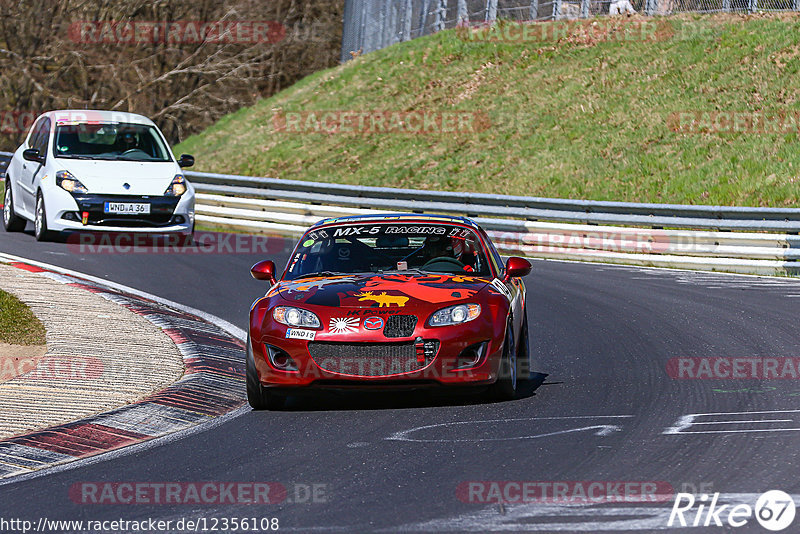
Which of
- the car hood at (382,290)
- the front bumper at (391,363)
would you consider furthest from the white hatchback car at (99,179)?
the front bumper at (391,363)

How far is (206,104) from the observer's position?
1625 inches

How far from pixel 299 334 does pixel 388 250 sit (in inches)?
58.9

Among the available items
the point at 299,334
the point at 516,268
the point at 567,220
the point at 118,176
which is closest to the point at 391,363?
the point at 299,334

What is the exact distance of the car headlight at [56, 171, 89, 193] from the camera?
17.1 m

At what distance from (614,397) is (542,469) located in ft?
7.71

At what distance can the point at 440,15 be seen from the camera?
3812 cm

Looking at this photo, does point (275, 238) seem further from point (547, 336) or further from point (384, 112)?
point (384, 112)

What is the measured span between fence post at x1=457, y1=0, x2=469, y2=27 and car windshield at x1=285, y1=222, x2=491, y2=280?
28.4m

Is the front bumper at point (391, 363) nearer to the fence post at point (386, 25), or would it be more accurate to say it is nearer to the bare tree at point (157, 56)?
the bare tree at point (157, 56)

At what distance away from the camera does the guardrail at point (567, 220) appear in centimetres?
1842

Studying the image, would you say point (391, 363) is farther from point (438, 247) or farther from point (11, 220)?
point (11, 220)

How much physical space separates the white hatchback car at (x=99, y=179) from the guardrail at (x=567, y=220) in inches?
179

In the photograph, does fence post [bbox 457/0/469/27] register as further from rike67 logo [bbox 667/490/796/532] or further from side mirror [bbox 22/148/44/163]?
rike67 logo [bbox 667/490/796/532]

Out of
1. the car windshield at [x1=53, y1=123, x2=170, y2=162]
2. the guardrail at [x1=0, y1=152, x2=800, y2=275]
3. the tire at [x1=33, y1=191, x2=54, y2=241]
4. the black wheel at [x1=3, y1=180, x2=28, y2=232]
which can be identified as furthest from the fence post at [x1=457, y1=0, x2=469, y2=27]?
the tire at [x1=33, y1=191, x2=54, y2=241]
